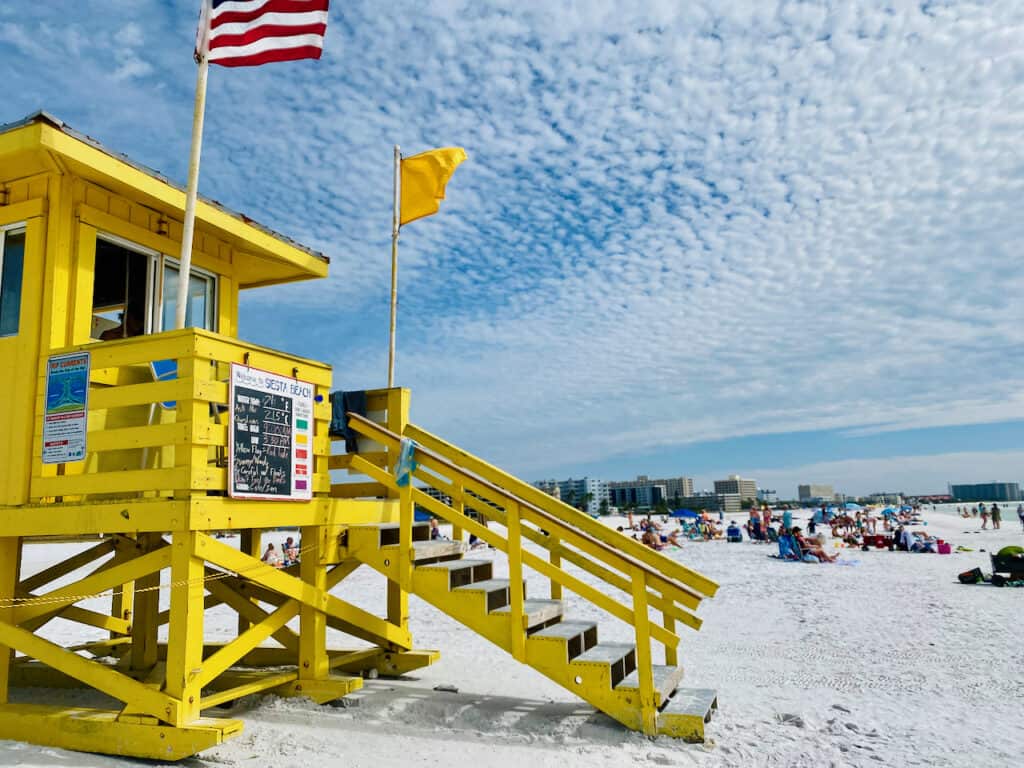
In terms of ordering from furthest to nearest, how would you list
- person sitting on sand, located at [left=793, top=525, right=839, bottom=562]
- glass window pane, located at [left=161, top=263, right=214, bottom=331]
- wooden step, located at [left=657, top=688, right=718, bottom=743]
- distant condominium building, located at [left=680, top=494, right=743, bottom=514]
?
1. distant condominium building, located at [left=680, top=494, right=743, bottom=514]
2. person sitting on sand, located at [left=793, top=525, right=839, bottom=562]
3. glass window pane, located at [left=161, top=263, right=214, bottom=331]
4. wooden step, located at [left=657, top=688, right=718, bottom=743]

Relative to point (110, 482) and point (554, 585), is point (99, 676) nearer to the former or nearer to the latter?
point (110, 482)

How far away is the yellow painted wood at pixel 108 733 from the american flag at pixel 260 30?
533cm

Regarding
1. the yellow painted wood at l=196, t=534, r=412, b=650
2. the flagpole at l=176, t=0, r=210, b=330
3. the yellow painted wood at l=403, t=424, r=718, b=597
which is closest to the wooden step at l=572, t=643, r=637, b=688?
the yellow painted wood at l=403, t=424, r=718, b=597

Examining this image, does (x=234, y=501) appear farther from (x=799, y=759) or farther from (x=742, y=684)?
(x=742, y=684)

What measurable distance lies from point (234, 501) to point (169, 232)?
3096 mm

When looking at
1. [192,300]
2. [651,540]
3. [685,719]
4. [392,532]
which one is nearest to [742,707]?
→ [685,719]

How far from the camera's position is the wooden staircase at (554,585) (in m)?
6.00

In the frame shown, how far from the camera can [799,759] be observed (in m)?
5.64

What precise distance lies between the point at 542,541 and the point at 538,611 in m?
0.99

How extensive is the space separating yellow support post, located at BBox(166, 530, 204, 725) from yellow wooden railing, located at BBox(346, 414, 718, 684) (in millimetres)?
1843

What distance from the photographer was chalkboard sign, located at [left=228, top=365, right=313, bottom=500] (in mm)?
5914

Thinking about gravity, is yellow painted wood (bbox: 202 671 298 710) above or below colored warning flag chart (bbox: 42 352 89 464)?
below

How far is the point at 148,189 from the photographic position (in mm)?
6738

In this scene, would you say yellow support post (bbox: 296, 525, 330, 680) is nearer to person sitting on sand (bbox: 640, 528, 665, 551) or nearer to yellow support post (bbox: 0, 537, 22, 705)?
yellow support post (bbox: 0, 537, 22, 705)
